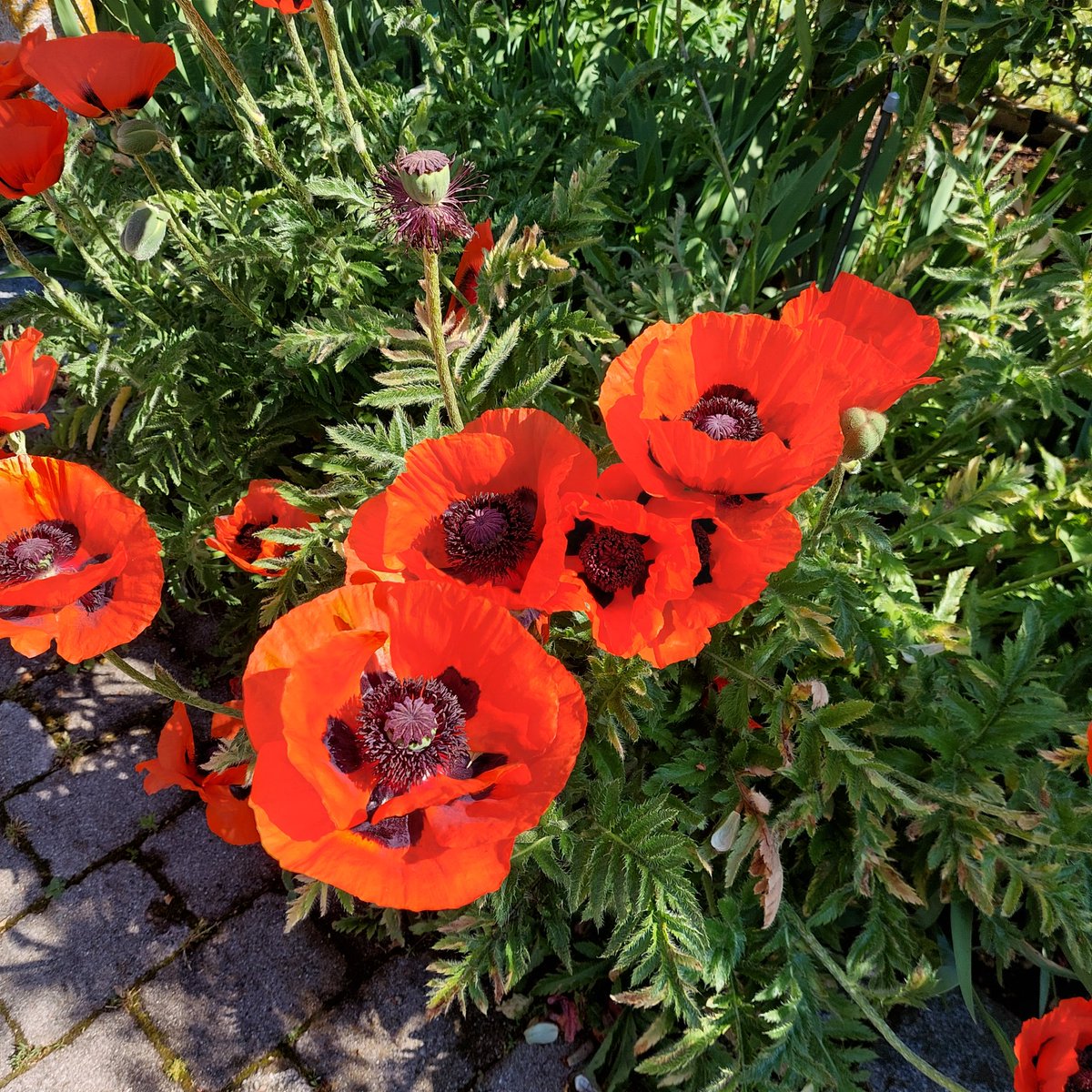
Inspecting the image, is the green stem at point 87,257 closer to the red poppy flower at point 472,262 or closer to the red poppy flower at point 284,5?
the red poppy flower at point 284,5

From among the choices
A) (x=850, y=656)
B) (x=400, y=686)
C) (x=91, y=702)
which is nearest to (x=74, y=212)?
(x=91, y=702)

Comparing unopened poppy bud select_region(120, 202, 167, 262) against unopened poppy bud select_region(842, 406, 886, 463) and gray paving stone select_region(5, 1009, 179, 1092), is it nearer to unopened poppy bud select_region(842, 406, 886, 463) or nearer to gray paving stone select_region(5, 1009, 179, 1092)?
unopened poppy bud select_region(842, 406, 886, 463)

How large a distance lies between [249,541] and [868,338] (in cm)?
153

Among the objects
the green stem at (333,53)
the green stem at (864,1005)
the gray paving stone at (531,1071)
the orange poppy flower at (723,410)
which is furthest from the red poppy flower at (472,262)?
the gray paving stone at (531,1071)

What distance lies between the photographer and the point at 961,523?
224cm

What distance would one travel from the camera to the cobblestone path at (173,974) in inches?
78.2

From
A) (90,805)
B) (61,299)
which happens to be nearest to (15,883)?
(90,805)

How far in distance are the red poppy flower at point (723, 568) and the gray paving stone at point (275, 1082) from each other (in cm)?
150

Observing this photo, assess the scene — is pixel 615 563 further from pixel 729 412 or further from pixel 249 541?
pixel 249 541

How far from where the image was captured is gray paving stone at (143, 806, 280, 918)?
225 cm

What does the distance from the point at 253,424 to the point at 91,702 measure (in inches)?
38.9

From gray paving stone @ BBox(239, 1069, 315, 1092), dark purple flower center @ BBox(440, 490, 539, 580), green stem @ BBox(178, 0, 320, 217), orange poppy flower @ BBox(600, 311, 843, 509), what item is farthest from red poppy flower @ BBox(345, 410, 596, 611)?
gray paving stone @ BBox(239, 1069, 315, 1092)

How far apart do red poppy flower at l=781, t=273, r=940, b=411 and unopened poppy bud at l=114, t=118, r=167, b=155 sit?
135 cm

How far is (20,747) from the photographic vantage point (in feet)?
8.22
